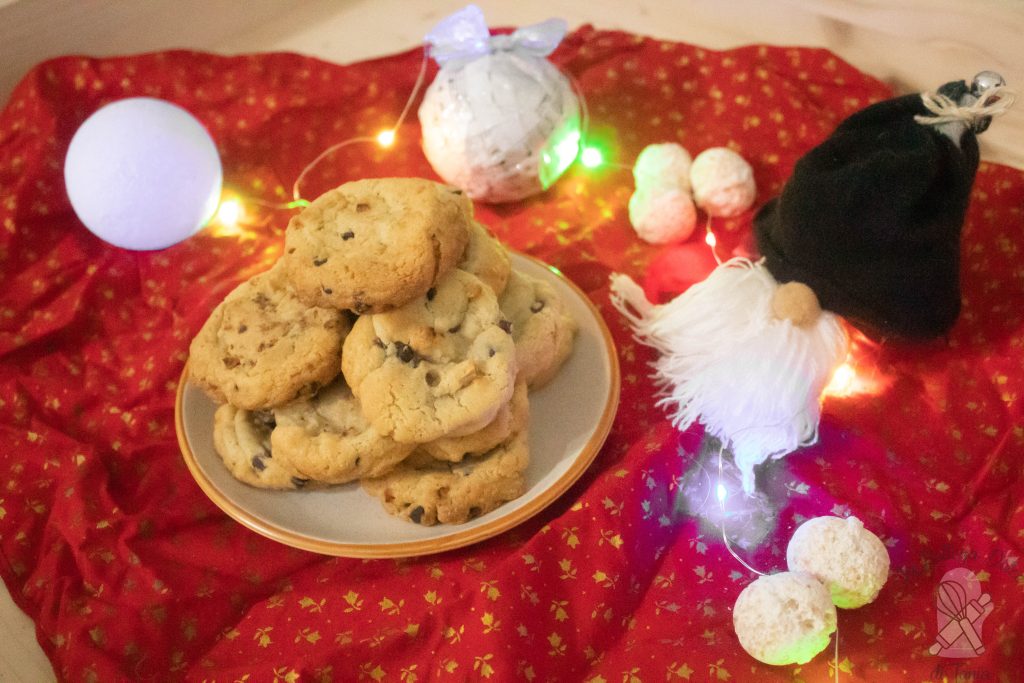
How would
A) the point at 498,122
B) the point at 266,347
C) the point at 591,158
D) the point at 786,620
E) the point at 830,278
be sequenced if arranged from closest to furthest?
the point at 786,620 < the point at 266,347 < the point at 830,278 < the point at 498,122 < the point at 591,158

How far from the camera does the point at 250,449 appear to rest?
994 millimetres

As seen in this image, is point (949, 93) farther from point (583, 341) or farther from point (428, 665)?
point (428, 665)

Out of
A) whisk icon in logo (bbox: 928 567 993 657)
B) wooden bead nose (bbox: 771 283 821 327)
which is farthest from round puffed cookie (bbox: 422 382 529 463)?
whisk icon in logo (bbox: 928 567 993 657)

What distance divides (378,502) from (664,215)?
0.65 meters

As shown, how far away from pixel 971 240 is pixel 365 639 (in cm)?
105

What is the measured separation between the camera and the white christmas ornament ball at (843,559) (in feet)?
2.99

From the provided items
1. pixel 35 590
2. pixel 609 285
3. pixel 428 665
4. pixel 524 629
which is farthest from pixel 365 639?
pixel 609 285

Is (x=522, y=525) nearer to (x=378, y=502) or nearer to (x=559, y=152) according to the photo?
(x=378, y=502)

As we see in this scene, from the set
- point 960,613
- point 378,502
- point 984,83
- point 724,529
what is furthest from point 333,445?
point 984,83

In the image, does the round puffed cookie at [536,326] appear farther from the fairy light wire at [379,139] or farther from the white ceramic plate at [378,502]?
the fairy light wire at [379,139]

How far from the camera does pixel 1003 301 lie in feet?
4.01

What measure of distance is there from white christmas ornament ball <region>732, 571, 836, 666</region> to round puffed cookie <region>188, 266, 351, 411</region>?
21.5 inches

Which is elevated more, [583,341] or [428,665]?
[583,341]

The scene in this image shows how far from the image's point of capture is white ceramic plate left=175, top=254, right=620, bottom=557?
95 centimetres
